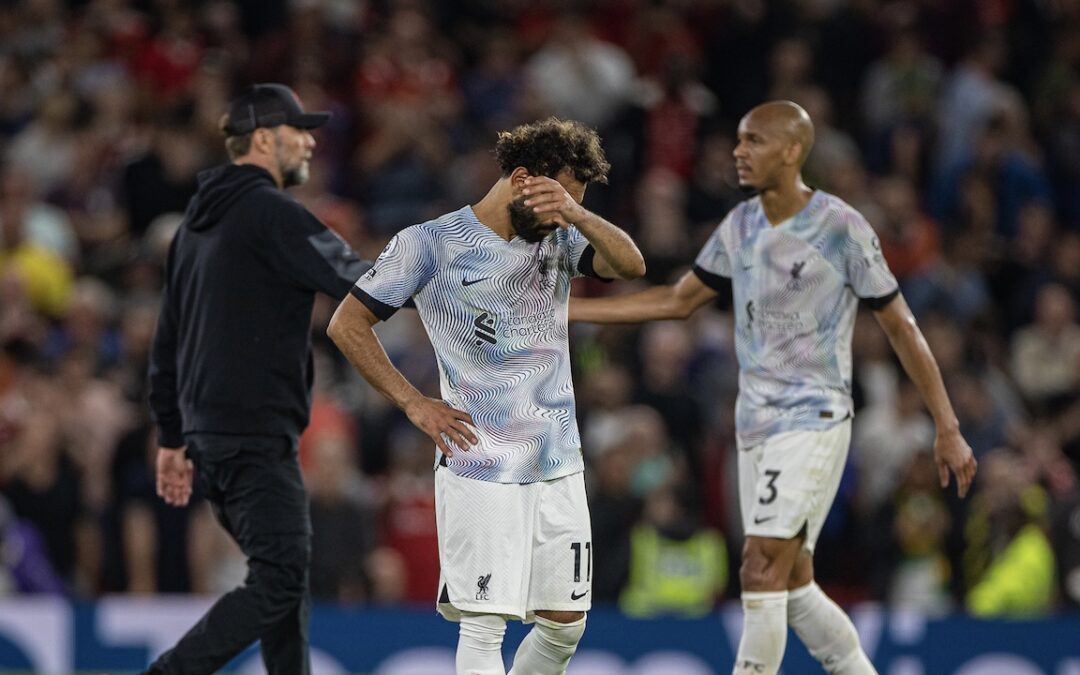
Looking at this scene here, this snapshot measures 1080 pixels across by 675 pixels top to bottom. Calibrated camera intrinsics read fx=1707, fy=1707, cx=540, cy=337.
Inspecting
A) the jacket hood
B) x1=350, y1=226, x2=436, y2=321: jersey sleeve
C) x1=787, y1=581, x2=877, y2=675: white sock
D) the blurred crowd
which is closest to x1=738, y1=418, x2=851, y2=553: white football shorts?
x1=787, y1=581, x2=877, y2=675: white sock

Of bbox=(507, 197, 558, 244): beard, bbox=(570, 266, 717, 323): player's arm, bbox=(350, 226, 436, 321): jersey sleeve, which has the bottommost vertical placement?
bbox=(570, 266, 717, 323): player's arm

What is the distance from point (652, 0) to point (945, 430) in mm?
9423

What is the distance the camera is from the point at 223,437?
23.8 feet

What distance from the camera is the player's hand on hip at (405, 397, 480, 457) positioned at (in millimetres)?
6477

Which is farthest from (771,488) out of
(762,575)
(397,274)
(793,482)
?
(397,274)

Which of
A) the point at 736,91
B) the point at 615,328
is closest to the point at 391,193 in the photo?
the point at 615,328

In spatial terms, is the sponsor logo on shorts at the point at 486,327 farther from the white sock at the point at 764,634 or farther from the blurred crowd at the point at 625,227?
the blurred crowd at the point at 625,227

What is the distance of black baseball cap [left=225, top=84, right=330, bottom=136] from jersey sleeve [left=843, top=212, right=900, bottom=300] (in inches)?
96.7

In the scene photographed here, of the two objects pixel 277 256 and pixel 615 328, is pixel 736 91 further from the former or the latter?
pixel 277 256

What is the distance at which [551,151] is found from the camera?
6500 mm

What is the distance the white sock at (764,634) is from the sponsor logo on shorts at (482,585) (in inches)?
55.2

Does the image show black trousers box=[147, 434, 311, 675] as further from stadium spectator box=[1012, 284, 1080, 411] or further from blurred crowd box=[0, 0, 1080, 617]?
stadium spectator box=[1012, 284, 1080, 411]

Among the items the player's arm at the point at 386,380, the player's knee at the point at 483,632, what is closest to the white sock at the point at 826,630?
the player's knee at the point at 483,632

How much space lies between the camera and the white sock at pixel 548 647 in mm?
6598
